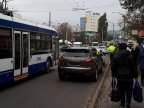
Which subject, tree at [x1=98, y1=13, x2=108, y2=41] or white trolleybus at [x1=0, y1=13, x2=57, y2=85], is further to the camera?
tree at [x1=98, y1=13, x2=108, y2=41]

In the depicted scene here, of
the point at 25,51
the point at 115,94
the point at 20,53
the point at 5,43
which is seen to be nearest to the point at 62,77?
the point at 25,51

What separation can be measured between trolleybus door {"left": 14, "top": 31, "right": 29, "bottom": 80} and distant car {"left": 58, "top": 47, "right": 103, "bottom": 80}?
183cm

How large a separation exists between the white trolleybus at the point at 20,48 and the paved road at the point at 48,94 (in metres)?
0.66

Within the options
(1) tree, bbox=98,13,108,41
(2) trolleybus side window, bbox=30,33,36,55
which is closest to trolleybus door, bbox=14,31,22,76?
(2) trolleybus side window, bbox=30,33,36,55

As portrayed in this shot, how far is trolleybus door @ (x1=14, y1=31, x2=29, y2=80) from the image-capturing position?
1496 centimetres

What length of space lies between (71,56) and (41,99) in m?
5.52

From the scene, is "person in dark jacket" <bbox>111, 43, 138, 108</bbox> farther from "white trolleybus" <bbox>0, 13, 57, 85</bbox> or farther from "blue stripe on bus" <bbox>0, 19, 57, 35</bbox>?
"blue stripe on bus" <bbox>0, 19, 57, 35</bbox>

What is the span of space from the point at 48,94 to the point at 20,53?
10.1 feet

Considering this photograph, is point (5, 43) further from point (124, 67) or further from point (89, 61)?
point (124, 67)

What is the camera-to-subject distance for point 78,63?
16797 mm

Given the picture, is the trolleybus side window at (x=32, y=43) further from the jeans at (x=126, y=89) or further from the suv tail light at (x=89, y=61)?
the jeans at (x=126, y=89)

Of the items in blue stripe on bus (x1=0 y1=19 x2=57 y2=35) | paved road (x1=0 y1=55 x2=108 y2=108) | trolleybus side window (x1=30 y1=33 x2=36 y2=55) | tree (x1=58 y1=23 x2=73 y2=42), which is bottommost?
paved road (x1=0 y1=55 x2=108 y2=108)

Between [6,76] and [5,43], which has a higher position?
[5,43]

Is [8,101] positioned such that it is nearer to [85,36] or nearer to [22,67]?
[22,67]
